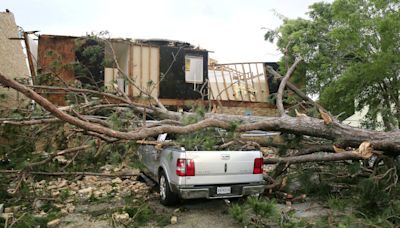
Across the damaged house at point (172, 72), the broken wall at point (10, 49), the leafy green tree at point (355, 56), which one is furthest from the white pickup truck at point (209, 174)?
the damaged house at point (172, 72)

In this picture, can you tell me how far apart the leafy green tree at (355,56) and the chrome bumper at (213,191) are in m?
3.66

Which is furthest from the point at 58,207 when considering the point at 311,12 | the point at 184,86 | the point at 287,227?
the point at 311,12

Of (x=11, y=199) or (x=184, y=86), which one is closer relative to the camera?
(x=11, y=199)

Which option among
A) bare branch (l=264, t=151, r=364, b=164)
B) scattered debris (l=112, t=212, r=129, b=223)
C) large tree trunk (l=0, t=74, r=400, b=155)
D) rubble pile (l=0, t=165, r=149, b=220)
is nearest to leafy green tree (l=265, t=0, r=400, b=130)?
large tree trunk (l=0, t=74, r=400, b=155)

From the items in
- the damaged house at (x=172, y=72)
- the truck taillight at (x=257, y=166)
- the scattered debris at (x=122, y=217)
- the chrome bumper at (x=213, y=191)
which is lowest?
the scattered debris at (x=122, y=217)

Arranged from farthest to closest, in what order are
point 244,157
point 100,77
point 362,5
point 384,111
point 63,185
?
point 100,77 → point 362,5 → point 63,185 → point 384,111 → point 244,157

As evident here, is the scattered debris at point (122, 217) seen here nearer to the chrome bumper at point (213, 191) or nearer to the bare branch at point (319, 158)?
the chrome bumper at point (213, 191)

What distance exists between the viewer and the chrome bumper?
16.6 feet

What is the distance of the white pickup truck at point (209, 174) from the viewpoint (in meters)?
5.07

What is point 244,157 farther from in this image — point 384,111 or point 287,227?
point 384,111

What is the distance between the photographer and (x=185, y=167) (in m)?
5.05

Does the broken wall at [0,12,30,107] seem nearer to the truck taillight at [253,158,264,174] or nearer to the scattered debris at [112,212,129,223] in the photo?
the scattered debris at [112,212,129,223]

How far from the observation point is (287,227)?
4082 millimetres

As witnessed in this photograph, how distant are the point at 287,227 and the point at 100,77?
10.9 metres
